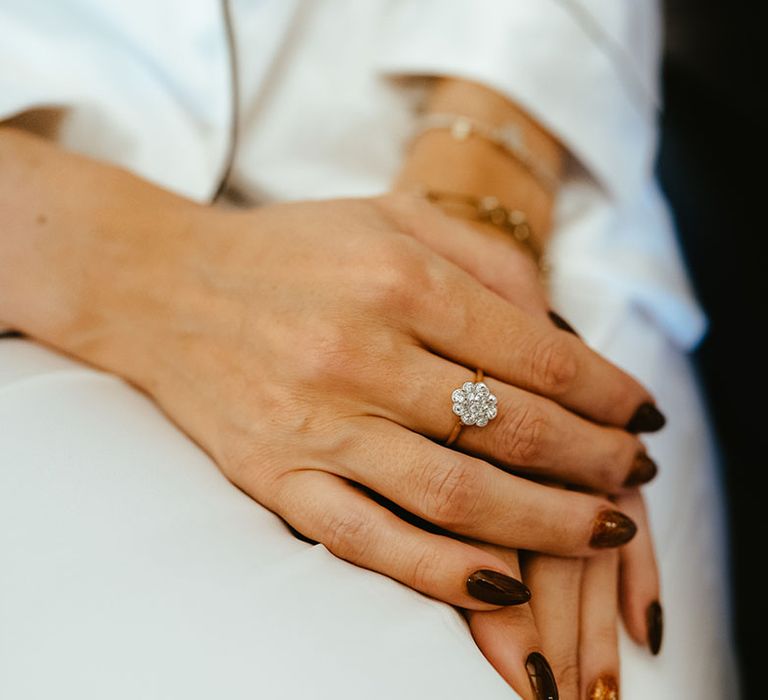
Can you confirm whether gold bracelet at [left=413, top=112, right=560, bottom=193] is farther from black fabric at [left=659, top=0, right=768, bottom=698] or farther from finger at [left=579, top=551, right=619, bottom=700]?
finger at [left=579, top=551, right=619, bottom=700]

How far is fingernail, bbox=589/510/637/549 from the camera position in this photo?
1.71 feet

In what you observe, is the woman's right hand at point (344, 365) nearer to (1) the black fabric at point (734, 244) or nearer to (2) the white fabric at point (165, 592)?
(2) the white fabric at point (165, 592)

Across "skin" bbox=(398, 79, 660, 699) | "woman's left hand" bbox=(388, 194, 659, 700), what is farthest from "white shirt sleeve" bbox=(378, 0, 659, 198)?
"woman's left hand" bbox=(388, 194, 659, 700)

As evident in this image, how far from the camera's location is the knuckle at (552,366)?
53 centimetres

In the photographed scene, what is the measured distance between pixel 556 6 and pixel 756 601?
0.71m

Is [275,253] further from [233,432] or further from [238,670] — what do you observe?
[238,670]

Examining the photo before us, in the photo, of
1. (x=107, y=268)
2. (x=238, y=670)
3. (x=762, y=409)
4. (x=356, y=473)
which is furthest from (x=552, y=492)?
(x=762, y=409)

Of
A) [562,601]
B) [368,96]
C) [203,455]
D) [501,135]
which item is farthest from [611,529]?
[368,96]

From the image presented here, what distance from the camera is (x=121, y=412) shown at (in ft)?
1.75

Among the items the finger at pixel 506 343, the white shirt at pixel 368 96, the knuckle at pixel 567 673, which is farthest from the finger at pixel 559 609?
the white shirt at pixel 368 96

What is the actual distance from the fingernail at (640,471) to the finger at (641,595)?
0.14 ft

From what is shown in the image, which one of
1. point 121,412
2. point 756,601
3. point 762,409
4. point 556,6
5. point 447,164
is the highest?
point 556,6

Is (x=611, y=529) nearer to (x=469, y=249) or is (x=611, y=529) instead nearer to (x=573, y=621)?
(x=573, y=621)

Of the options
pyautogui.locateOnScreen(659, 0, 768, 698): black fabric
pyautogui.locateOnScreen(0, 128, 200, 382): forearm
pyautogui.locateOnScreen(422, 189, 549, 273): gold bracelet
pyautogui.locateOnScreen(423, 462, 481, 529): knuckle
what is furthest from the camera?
pyautogui.locateOnScreen(659, 0, 768, 698): black fabric
